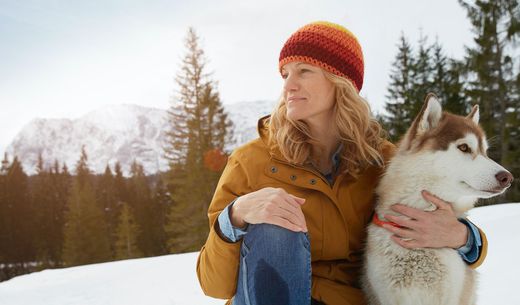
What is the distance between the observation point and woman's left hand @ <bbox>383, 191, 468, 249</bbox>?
6.79 ft

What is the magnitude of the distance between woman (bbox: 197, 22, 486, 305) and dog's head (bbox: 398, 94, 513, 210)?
0.16 meters

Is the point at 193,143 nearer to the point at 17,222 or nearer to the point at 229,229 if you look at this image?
the point at 229,229

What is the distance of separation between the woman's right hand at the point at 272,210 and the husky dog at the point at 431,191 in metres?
0.60

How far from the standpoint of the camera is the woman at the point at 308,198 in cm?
188

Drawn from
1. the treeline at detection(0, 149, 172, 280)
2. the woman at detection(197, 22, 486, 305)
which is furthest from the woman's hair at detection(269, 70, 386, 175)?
the treeline at detection(0, 149, 172, 280)

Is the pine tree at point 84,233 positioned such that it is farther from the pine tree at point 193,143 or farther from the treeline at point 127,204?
the pine tree at point 193,143

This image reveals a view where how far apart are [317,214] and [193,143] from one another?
698 inches

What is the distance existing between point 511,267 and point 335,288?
3.37m

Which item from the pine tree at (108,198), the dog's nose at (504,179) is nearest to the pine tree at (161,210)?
the pine tree at (108,198)

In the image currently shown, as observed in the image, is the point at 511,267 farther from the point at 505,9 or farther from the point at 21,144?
the point at 21,144

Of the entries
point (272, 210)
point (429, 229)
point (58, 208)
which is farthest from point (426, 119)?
point (58, 208)

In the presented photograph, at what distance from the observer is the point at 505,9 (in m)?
16.9

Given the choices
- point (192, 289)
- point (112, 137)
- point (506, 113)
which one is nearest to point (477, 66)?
point (506, 113)

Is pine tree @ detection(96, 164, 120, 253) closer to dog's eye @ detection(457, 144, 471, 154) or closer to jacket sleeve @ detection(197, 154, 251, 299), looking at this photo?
jacket sleeve @ detection(197, 154, 251, 299)
